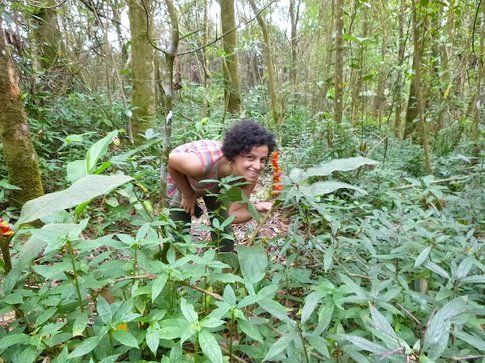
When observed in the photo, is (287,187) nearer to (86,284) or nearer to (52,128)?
(86,284)

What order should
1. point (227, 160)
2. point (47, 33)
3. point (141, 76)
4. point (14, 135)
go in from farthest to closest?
point (47, 33), point (141, 76), point (14, 135), point (227, 160)

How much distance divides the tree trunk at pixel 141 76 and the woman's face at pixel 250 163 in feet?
10.8

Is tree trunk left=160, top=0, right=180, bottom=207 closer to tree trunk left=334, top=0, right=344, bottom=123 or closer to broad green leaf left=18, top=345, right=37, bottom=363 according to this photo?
broad green leaf left=18, top=345, right=37, bottom=363

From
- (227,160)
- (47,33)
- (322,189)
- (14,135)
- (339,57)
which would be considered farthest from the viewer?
(47,33)

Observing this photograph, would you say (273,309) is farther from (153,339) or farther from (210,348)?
(153,339)

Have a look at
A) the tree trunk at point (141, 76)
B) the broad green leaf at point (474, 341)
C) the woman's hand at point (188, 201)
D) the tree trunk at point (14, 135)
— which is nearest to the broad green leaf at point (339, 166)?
the broad green leaf at point (474, 341)

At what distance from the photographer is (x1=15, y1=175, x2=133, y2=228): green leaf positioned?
1022 mm

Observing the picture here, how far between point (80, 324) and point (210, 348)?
1.48ft

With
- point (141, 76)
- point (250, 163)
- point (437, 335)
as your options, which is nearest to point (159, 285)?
point (437, 335)

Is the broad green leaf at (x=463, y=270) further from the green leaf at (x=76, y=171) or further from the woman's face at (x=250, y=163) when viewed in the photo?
the green leaf at (x=76, y=171)

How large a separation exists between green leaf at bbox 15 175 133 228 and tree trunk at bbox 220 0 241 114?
244 inches

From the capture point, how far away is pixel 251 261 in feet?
4.68

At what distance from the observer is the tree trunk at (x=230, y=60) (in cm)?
721

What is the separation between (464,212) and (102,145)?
2.51 meters
